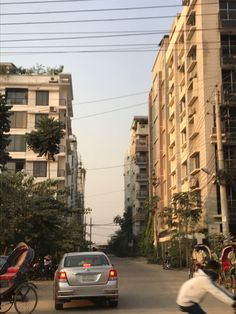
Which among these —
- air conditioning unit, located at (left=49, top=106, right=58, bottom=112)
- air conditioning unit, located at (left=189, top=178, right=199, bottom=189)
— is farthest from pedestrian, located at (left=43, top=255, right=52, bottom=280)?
air conditioning unit, located at (left=49, top=106, right=58, bottom=112)

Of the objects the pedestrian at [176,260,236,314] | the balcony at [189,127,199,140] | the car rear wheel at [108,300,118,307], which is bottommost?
the car rear wheel at [108,300,118,307]

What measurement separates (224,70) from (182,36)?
32.8 ft

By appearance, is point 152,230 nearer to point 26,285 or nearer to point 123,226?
point 123,226

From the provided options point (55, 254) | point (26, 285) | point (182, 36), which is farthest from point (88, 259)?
point (182, 36)

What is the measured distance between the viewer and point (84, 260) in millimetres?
14648

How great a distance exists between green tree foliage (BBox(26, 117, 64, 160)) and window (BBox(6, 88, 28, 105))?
44.1 feet

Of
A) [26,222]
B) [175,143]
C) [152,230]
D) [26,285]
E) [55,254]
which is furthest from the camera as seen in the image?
[152,230]

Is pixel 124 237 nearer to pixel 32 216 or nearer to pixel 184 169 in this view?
pixel 184 169

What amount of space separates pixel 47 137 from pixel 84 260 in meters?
39.7

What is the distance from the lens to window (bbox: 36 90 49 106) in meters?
67.2

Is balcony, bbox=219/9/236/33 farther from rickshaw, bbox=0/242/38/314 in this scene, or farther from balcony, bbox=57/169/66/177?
rickshaw, bbox=0/242/38/314

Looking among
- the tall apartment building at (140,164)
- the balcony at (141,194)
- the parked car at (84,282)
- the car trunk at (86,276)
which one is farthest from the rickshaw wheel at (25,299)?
the balcony at (141,194)

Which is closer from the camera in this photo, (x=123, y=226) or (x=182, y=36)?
(x=182, y=36)

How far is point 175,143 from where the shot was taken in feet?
194
